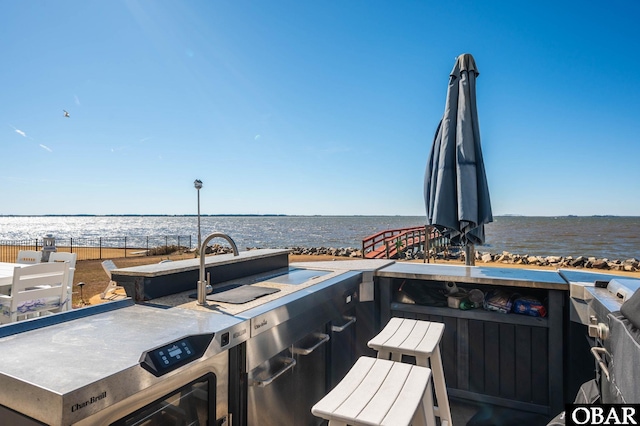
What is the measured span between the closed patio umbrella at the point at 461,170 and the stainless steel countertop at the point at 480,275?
1.04ft

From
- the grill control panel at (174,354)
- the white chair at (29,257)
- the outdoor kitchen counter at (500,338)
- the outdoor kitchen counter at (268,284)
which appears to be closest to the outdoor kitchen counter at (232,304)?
the outdoor kitchen counter at (268,284)

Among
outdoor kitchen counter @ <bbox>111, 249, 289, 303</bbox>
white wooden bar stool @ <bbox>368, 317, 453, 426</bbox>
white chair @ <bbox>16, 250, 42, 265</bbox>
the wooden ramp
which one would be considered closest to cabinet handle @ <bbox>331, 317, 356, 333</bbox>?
white wooden bar stool @ <bbox>368, 317, 453, 426</bbox>

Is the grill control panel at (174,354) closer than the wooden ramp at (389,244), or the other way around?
the grill control panel at (174,354)

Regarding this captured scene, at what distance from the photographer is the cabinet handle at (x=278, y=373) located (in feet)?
5.40

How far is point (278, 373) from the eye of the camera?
177cm

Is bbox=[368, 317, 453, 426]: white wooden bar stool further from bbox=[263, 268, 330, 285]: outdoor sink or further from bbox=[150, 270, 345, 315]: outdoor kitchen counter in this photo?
bbox=[263, 268, 330, 285]: outdoor sink

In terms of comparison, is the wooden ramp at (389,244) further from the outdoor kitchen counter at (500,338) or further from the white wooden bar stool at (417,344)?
the white wooden bar stool at (417,344)

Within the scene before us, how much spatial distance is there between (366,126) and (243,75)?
543 centimetres

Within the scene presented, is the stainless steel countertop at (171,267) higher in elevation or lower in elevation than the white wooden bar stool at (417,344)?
higher

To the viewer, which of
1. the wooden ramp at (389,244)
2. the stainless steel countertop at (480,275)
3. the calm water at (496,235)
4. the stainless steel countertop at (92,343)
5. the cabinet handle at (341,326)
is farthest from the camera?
the calm water at (496,235)

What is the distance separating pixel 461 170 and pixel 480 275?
936 mm

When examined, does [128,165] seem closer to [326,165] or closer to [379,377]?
[326,165]

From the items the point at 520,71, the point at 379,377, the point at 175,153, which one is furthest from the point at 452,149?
the point at 175,153

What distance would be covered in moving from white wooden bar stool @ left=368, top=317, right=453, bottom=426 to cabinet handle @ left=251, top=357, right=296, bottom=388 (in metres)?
0.49
